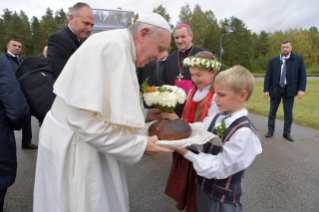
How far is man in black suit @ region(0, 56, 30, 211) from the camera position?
205 centimetres

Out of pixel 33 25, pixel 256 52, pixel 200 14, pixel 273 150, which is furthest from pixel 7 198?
pixel 256 52

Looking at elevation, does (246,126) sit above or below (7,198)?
above

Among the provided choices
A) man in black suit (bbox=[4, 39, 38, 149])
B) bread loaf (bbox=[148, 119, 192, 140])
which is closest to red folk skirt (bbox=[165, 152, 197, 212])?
bread loaf (bbox=[148, 119, 192, 140])

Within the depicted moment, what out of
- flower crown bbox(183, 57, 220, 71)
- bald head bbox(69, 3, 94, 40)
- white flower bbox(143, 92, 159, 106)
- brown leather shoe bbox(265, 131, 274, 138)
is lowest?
brown leather shoe bbox(265, 131, 274, 138)

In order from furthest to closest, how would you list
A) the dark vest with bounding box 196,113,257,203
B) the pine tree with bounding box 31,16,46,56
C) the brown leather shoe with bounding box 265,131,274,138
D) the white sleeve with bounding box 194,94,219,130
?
the pine tree with bounding box 31,16,46,56, the brown leather shoe with bounding box 265,131,274,138, the white sleeve with bounding box 194,94,219,130, the dark vest with bounding box 196,113,257,203

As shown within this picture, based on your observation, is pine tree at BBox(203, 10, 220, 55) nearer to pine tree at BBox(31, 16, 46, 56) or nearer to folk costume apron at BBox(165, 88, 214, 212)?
pine tree at BBox(31, 16, 46, 56)

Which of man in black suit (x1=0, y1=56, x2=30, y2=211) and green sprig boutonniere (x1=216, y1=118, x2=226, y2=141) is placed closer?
green sprig boutonniere (x1=216, y1=118, x2=226, y2=141)

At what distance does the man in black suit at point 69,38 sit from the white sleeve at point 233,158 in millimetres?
1925

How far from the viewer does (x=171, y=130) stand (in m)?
1.66

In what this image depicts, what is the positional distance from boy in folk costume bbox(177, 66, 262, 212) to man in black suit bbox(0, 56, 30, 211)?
5.63 feet

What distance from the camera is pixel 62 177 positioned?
4.74 ft

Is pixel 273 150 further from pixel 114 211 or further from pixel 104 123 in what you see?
pixel 104 123

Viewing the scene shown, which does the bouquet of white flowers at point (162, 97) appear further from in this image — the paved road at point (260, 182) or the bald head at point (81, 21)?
the bald head at point (81, 21)

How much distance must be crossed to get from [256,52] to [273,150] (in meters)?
63.8
